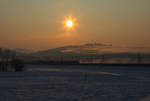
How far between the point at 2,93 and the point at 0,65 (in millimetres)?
24275

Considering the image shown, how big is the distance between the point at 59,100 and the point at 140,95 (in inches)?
166

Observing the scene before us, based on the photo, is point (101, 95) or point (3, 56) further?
point (3, 56)

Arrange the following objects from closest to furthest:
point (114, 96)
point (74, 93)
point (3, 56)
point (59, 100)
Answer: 1. point (59, 100)
2. point (114, 96)
3. point (74, 93)
4. point (3, 56)

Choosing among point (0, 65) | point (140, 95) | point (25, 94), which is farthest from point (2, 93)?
point (0, 65)

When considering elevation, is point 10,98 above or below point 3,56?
below

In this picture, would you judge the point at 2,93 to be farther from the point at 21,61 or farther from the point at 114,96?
the point at 21,61

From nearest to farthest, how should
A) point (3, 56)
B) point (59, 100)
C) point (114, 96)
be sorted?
point (59, 100)
point (114, 96)
point (3, 56)

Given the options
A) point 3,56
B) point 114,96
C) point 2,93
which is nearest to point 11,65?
point 3,56

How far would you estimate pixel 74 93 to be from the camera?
1391 cm

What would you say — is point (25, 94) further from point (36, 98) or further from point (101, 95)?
point (101, 95)

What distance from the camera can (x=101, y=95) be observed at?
43.7ft

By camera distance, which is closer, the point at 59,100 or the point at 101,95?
the point at 59,100

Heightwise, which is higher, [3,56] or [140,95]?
[3,56]

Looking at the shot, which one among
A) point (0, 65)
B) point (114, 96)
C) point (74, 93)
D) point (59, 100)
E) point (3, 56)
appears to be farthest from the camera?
point (3, 56)
